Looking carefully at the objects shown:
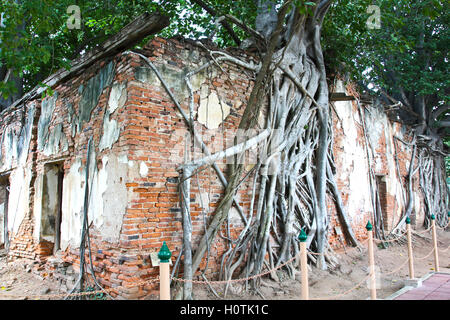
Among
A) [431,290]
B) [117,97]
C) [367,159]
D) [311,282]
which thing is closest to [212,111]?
[117,97]

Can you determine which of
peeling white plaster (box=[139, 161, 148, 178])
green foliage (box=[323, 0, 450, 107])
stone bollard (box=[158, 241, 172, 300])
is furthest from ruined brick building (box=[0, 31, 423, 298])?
stone bollard (box=[158, 241, 172, 300])

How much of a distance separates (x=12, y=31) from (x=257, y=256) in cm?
425

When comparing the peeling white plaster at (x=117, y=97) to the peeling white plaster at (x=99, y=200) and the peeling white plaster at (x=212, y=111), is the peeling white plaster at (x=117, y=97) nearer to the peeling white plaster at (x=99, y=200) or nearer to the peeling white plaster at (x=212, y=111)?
the peeling white plaster at (x=99, y=200)

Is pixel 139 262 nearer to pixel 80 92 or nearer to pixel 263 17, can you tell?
pixel 80 92

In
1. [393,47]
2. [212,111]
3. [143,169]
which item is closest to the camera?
[143,169]

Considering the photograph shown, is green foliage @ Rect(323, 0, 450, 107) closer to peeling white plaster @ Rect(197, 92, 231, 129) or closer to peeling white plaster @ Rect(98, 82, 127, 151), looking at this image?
peeling white plaster @ Rect(197, 92, 231, 129)

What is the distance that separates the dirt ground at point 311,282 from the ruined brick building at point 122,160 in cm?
32

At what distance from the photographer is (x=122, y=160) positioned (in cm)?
431

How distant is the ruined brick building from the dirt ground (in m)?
0.32

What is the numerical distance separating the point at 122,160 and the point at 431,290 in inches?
172

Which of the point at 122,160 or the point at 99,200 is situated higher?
the point at 122,160

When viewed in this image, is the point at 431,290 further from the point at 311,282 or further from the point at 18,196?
the point at 18,196

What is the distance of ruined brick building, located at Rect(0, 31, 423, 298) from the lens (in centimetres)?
424

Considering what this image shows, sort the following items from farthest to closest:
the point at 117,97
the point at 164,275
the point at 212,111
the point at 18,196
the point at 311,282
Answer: the point at 18,196
the point at 311,282
the point at 212,111
the point at 117,97
the point at 164,275
